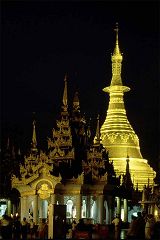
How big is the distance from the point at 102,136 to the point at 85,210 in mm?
18665

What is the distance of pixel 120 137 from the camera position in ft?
177

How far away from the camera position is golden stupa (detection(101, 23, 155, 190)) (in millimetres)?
51703

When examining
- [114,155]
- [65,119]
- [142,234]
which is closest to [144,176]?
[114,155]

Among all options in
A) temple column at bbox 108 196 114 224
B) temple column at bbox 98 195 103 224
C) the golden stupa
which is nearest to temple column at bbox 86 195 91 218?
temple column at bbox 98 195 103 224

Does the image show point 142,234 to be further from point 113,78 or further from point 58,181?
point 113,78

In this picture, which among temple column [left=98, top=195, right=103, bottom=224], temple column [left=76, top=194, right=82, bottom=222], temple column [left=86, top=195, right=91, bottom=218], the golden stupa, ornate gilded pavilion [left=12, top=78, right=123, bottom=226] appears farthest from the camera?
the golden stupa

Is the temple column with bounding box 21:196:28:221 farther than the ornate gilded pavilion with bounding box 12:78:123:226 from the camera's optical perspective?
Yes

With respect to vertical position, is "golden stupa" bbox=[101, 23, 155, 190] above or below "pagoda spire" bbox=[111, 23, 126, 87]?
below

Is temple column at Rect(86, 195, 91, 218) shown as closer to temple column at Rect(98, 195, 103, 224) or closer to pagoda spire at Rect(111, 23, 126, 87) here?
temple column at Rect(98, 195, 103, 224)

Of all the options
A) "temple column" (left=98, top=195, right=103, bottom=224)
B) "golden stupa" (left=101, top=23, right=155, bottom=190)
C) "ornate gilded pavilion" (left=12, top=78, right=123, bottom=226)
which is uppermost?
"golden stupa" (left=101, top=23, right=155, bottom=190)

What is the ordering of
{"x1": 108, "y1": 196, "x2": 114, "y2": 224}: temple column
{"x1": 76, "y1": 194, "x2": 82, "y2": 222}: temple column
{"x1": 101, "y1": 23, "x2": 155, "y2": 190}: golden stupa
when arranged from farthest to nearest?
{"x1": 101, "y1": 23, "x2": 155, "y2": 190}: golden stupa → {"x1": 108, "y1": 196, "x2": 114, "y2": 224}: temple column → {"x1": 76, "y1": 194, "x2": 82, "y2": 222}: temple column

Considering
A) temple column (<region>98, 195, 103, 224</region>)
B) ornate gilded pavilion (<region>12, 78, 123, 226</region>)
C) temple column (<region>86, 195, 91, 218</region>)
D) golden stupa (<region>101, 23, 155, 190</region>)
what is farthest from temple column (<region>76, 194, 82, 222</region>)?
golden stupa (<region>101, 23, 155, 190</region>)

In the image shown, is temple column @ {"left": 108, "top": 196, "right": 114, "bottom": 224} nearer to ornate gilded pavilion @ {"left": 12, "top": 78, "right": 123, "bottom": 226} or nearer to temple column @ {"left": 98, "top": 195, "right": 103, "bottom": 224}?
ornate gilded pavilion @ {"left": 12, "top": 78, "right": 123, "bottom": 226}

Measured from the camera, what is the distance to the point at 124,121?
55.1 m
